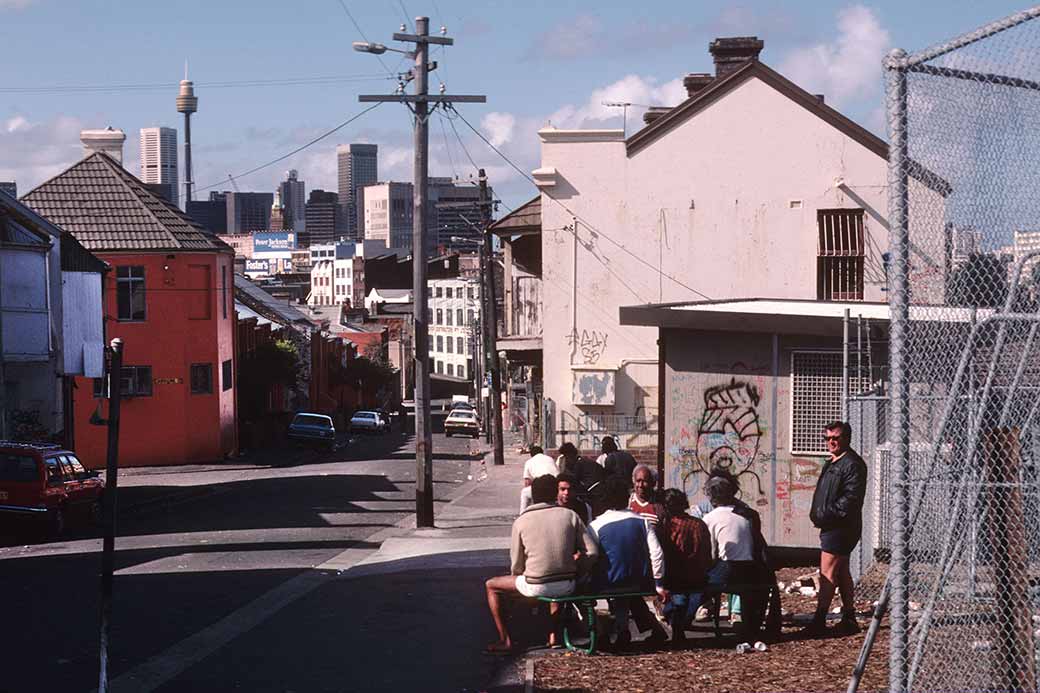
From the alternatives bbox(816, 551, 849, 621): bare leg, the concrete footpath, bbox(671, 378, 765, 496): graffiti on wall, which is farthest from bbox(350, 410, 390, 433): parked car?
bbox(816, 551, 849, 621): bare leg

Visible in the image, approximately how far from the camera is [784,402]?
17422 mm

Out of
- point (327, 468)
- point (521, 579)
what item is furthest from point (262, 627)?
point (327, 468)

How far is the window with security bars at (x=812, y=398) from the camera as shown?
55.9ft

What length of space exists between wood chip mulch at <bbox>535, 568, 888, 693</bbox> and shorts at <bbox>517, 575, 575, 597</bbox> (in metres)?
0.50

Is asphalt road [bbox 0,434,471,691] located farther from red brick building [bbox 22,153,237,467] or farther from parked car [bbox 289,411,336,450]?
parked car [bbox 289,411,336,450]

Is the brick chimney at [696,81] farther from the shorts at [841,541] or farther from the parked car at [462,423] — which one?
the parked car at [462,423]

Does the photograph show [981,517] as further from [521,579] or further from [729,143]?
[729,143]

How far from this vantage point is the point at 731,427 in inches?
701

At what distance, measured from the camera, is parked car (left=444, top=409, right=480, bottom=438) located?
2655 inches

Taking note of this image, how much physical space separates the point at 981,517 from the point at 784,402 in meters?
8.83

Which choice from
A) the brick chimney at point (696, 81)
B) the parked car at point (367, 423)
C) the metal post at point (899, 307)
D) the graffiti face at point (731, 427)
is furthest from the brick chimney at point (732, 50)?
the parked car at point (367, 423)

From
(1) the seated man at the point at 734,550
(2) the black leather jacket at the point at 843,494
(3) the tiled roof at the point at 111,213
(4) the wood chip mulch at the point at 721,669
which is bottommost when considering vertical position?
(4) the wood chip mulch at the point at 721,669

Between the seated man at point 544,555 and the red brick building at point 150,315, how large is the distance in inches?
1472

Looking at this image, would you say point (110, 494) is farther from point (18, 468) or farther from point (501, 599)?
point (18, 468)
